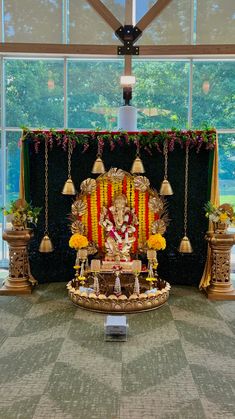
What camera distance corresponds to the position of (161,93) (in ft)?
32.5

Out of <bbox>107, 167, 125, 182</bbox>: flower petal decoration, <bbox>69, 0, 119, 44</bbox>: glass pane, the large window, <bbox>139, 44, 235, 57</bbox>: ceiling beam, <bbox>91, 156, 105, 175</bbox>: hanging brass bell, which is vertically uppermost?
<bbox>69, 0, 119, 44</bbox>: glass pane

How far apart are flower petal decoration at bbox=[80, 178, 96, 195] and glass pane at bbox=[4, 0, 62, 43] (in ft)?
12.3

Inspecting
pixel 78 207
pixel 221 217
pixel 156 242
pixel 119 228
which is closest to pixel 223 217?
pixel 221 217

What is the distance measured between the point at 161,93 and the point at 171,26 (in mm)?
1445

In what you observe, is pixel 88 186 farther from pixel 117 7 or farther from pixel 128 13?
pixel 117 7

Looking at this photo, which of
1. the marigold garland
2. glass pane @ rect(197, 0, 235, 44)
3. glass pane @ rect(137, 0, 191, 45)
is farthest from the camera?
glass pane @ rect(137, 0, 191, 45)

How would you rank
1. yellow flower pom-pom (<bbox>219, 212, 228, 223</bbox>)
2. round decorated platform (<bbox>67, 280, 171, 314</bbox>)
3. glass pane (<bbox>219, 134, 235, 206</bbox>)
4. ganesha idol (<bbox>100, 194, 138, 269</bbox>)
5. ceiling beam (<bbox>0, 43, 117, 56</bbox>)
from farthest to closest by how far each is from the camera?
glass pane (<bbox>219, 134, 235, 206</bbox>), ceiling beam (<bbox>0, 43, 117, 56</bbox>), ganesha idol (<bbox>100, 194, 138, 269</bbox>), yellow flower pom-pom (<bbox>219, 212, 228, 223</bbox>), round decorated platform (<bbox>67, 280, 171, 314</bbox>)

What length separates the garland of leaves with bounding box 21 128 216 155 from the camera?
7.58 metres

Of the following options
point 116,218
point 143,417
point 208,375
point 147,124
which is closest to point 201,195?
point 116,218

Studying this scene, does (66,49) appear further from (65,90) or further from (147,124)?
(147,124)

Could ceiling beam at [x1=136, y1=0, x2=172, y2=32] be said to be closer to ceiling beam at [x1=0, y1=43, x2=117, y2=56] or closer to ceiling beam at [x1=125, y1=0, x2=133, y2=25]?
ceiling beam at [x1=125, y1=0, x2=133, y2=25]

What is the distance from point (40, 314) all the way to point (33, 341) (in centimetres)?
106

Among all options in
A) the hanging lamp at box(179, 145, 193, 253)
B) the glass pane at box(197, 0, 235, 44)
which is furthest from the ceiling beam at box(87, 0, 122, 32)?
the hanging lamp at box(179, 145, 193, 253)

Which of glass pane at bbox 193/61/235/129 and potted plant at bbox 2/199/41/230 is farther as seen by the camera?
glass pane at bbox 193/61/235/129
